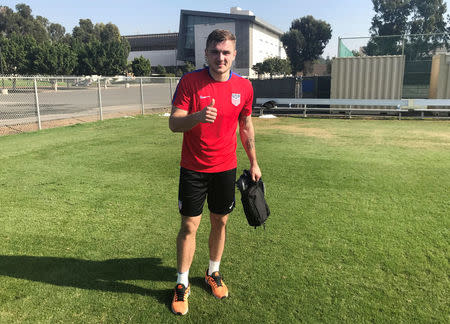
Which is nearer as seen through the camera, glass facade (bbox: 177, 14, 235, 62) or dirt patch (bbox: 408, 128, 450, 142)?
dirt patch (bbox: 408, 128, 450, 142)

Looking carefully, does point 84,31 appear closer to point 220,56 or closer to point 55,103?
point 55,103

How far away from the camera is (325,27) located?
8238 centimetres

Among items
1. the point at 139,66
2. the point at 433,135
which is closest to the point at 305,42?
the point at 139,66

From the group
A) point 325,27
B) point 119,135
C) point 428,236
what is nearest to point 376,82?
point 119,135

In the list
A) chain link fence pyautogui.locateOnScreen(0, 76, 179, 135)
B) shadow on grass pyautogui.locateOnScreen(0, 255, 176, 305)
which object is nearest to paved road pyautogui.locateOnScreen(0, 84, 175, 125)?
chain link fence pyautogui.locateOnScreen(0, 76, 179, 135)

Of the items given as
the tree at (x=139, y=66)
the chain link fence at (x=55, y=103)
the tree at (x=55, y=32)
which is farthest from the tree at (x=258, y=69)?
the tree at (x=55, y=32)

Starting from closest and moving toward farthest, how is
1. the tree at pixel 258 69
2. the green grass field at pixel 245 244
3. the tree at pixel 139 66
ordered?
the green grass field at pixel 245 244, the tree at pixel 139 66, the tree at pixel 258 69

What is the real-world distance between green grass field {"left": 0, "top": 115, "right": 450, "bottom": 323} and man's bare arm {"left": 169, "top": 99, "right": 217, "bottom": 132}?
1415 millimetres

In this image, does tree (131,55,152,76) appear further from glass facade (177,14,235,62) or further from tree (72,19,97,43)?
tree (72,19,97,43)

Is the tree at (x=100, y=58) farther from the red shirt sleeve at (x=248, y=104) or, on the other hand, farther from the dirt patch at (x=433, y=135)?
the red shirt sleeve at (x=248, y=104)

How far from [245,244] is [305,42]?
278ft

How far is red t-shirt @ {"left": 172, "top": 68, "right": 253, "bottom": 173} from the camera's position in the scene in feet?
8.45

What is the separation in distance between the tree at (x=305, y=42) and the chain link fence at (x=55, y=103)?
63268mm

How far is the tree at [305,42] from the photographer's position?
81.1 meters
